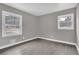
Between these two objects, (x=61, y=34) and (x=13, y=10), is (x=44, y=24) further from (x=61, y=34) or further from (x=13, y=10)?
(x=13, y=10)

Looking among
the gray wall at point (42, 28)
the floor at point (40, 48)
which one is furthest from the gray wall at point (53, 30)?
the floor at point (40, 48)

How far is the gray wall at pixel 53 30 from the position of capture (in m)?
1.86

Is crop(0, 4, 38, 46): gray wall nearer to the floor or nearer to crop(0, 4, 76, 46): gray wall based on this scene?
crop(0, 4, 76, 46): gray wall

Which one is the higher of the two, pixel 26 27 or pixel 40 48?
pixel 26 27

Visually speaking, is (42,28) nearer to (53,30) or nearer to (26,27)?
(53,30)

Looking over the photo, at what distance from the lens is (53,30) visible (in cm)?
187

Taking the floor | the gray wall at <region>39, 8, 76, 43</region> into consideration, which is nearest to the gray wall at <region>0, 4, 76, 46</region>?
the gray wall at <region>39, 8, 76, 43</region>

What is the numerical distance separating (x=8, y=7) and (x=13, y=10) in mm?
168

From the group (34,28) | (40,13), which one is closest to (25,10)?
(40,13)

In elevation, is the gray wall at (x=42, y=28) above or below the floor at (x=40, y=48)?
above

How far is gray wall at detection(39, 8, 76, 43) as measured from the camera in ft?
6.11

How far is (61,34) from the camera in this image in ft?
6.43

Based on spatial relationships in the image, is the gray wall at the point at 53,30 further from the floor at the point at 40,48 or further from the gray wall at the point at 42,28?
the floor at the point at 40,48

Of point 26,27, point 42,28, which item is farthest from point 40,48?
point 26,27
